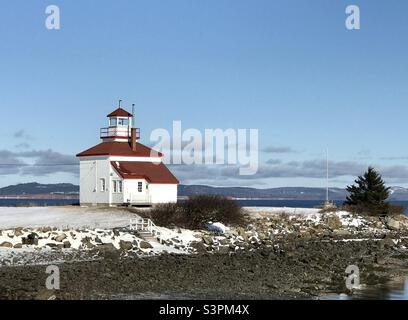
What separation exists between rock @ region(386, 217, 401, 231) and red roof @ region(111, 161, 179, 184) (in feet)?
52.4

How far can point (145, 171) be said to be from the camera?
5319 cm

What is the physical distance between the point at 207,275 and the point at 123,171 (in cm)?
2939

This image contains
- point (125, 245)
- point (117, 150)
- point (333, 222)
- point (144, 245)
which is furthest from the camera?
point (117, 150)

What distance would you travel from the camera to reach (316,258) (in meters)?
30.0

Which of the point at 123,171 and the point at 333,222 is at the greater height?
the point at 123,171

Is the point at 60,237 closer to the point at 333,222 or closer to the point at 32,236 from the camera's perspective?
the point at 32,236

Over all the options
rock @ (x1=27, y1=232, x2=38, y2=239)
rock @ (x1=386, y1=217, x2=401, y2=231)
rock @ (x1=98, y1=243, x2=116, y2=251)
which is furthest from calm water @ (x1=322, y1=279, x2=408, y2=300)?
rock @ (x1=386, y1=217, x2=401, y2=231)

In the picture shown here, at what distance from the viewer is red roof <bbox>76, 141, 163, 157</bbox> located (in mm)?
52875

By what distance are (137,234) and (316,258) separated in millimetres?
8539

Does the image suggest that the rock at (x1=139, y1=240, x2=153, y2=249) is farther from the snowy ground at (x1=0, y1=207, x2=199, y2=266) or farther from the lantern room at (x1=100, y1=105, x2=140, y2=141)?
the lantern room at (x1=100, y1=105, x2=140, y2=141)

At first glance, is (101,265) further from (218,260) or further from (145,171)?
(145,171)

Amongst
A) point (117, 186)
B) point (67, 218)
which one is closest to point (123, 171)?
point (117, 186)
